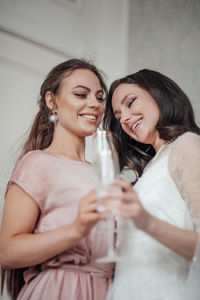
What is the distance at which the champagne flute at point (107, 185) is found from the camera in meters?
0.93

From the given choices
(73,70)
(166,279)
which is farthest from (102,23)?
(166,279)

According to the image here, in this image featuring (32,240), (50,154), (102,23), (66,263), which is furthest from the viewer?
(102,23)

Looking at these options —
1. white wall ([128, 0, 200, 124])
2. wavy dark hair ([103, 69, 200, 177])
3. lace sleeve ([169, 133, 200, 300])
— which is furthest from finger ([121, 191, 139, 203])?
white wall ([128, 0, 200, 124])

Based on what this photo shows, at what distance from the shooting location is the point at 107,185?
0.94 m

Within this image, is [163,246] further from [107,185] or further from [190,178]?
[107,185]

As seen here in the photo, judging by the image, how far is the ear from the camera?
67.7 inches

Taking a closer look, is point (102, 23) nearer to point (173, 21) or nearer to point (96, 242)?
point (173, 21)

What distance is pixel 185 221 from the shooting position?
1290 millimetres

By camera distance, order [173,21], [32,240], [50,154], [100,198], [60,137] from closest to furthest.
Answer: [100,198]
[32,240]
[50,154]
[60,137]
[173,21]

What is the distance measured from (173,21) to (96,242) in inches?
83.4

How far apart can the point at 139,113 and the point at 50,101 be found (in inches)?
16.4

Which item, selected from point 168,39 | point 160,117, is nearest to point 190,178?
point 160,117

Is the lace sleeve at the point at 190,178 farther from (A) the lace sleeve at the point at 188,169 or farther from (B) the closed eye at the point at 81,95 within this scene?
(B) the closed eye at the point at 81,95

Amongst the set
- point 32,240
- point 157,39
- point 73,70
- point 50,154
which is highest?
point 157,39
